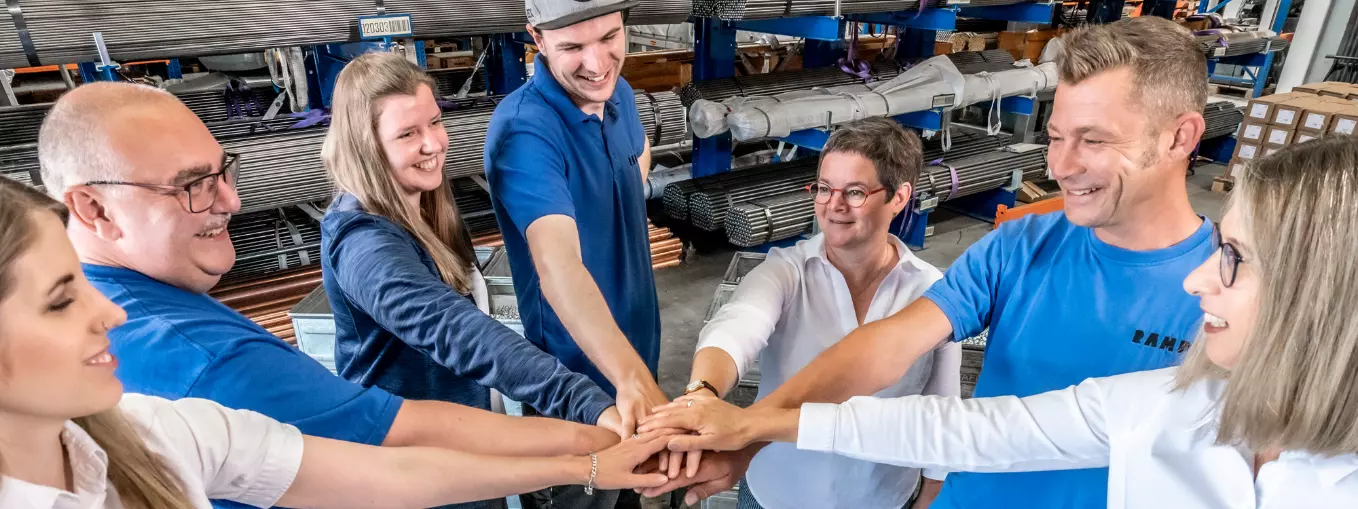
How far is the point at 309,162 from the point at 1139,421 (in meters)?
3.20

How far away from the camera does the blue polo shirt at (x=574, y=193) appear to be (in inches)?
65.9

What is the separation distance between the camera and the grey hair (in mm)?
998

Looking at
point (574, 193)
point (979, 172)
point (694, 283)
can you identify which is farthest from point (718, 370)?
point (979, 172)

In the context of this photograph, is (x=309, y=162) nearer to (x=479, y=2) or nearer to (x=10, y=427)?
(x=479, y=2)

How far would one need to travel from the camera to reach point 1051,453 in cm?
117

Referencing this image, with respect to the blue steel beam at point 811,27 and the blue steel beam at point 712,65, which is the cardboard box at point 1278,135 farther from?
the blue steel beam at point 712,65

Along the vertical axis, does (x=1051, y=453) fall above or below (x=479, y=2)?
below

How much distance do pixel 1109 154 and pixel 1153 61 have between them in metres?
0.16

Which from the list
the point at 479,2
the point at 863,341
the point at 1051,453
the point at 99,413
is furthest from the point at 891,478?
the point at 479,2

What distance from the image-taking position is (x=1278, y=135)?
561 centimetres

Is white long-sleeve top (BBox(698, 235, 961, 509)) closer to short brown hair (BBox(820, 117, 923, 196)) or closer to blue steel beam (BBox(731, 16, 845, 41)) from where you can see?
short brown hair (BBox(820, 117, 923, 196))

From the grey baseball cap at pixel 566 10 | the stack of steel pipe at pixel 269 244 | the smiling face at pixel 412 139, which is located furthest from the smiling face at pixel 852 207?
the stack of steel pipe at pixel 269 244

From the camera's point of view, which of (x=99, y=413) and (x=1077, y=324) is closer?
(x=99, y=413)

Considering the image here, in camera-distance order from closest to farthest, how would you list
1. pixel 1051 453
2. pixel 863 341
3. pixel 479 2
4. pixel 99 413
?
pixel 99 413, pixel 1051 453, pixel 863 341, pixel 479 2
